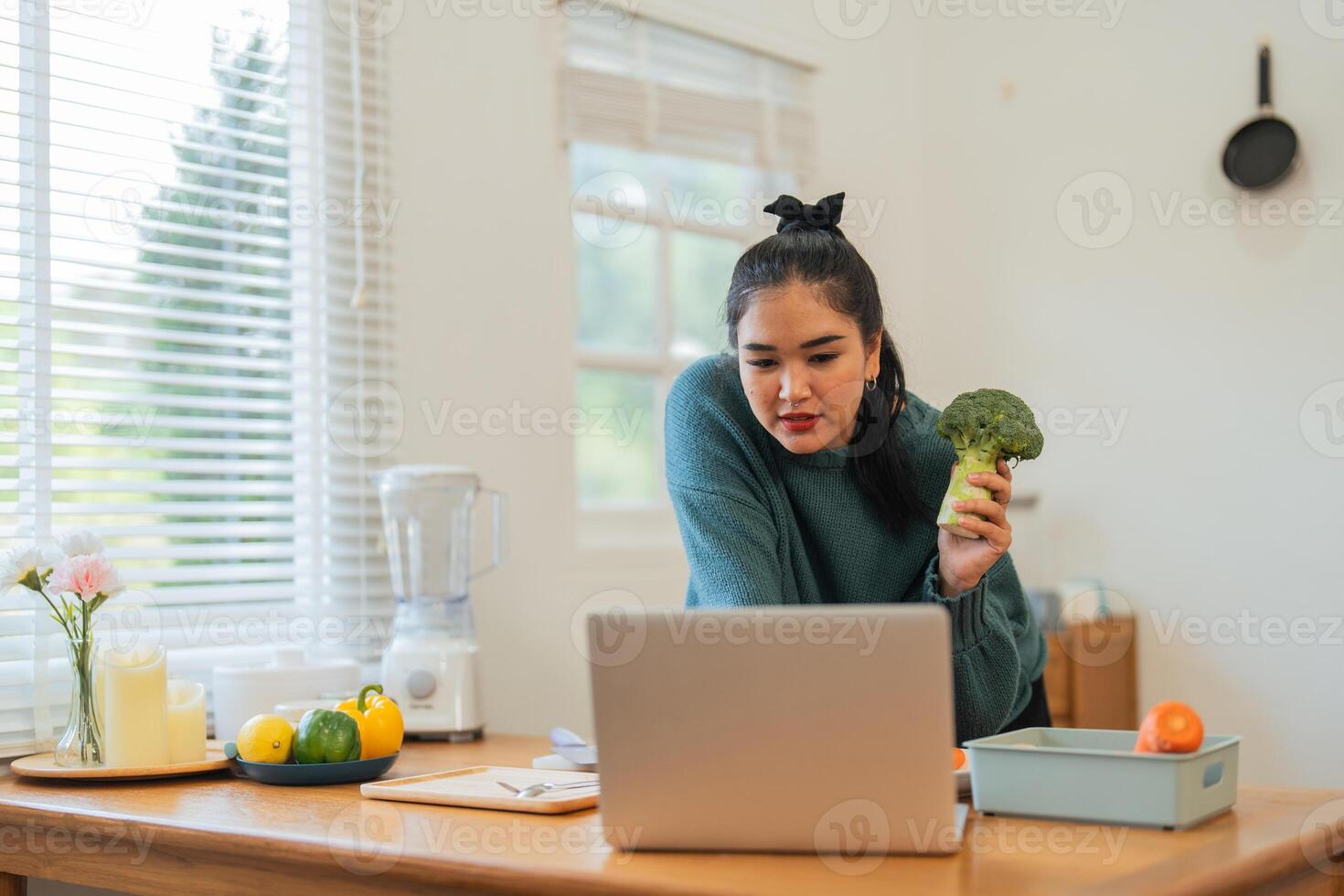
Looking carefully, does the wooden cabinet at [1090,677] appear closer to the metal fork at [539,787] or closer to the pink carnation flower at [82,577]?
the metal fork at [539,787]

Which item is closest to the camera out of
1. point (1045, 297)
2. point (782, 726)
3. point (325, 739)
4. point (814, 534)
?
point (782, 726)

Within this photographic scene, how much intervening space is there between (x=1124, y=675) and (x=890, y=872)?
253 cm

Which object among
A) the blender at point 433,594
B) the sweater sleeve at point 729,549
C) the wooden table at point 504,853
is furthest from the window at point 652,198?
the wooden table at point 504,853

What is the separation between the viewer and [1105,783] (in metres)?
1.20

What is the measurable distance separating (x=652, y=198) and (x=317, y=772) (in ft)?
6.34

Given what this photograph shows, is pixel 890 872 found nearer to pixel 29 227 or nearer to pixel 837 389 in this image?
pixel 837 389

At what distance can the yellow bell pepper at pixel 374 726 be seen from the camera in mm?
1720

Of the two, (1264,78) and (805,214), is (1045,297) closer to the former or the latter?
(1264,78)

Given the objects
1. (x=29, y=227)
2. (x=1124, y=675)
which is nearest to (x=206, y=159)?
(x=29, y=227)

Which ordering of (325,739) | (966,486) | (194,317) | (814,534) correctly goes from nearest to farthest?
(966,486)
(325,739)
(814,534)
(194,317)

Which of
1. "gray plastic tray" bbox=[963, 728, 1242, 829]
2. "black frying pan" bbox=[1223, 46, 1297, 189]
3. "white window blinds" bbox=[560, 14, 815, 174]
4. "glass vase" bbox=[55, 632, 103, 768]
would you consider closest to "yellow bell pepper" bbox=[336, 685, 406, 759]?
"glass vase" bbox=[55, 632, 103, 768]

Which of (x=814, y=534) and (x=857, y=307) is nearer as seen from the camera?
(x=857, y=307)

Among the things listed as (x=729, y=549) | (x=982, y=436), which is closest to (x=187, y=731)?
(x=729, y=549)

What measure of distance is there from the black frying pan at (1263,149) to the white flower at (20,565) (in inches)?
112
